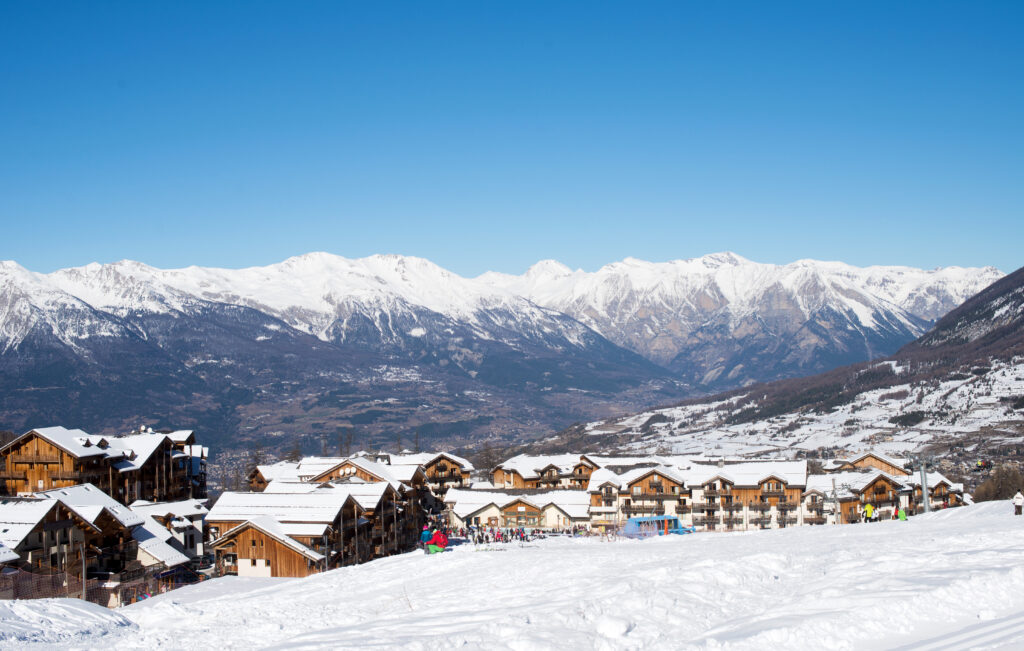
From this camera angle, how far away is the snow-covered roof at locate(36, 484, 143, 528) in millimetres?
54812

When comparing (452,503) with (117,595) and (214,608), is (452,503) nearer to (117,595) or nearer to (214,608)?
(117,595)

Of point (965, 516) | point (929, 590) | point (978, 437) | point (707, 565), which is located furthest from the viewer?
point (978, 437)

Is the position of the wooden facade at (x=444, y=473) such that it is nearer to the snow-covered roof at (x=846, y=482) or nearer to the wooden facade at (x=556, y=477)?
the wooden facade at (x=556, y=477)

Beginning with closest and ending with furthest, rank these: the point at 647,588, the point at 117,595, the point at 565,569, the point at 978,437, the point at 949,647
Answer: the point at 949,647 < the point at 647,588 < the point at 565,569 < the point at 117,595 < the point at 978,437

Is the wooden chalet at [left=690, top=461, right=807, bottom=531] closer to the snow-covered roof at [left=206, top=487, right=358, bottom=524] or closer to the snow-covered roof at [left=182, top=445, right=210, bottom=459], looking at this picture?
the snow-covered roof at [left=206, top=487, right=358, bottom=524]

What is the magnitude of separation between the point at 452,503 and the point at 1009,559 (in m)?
76.5

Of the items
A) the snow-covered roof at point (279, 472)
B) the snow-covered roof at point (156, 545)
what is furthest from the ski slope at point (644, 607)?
the snow-covered roof at point (279, 472)

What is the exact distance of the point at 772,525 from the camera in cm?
8606

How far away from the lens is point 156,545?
194 feet

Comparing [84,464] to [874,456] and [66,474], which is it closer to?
[66,474]

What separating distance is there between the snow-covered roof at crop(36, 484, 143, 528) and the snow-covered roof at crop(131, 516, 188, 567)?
4.29 feet

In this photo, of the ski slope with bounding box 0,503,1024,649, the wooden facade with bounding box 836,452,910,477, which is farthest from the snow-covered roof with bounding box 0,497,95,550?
the wooden facade with bounding box 836,452,910,477

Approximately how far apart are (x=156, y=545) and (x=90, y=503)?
5020 millimetres

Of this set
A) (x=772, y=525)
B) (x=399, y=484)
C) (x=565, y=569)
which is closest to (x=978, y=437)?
(x=772, y=525)
